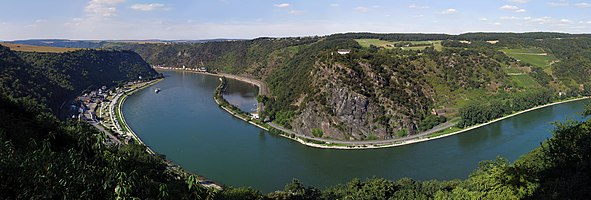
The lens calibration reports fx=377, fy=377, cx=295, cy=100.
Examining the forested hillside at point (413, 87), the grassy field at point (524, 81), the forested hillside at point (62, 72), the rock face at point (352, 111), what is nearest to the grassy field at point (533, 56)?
the forested hillside at point (413, 87)

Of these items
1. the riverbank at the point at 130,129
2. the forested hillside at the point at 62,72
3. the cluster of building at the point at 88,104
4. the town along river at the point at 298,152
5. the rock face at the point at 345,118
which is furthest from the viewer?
the cluster of building at the point at 88,104

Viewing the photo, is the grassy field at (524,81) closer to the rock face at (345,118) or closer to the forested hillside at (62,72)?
the rock face at (345,118)

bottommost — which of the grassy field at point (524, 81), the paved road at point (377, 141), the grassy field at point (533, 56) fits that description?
the paved road at point (377, 141)

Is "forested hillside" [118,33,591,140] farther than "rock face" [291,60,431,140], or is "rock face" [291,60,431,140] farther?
"forested hillside" [118,33,591,140]

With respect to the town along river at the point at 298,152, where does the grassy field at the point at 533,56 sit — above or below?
above

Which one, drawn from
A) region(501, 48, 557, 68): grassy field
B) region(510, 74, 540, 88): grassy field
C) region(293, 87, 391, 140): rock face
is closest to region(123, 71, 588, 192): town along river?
region(293, 87, 391, 140): rock face

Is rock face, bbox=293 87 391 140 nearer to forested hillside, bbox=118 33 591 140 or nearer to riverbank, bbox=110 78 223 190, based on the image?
forested hillside, bbox=118 33 591 140
